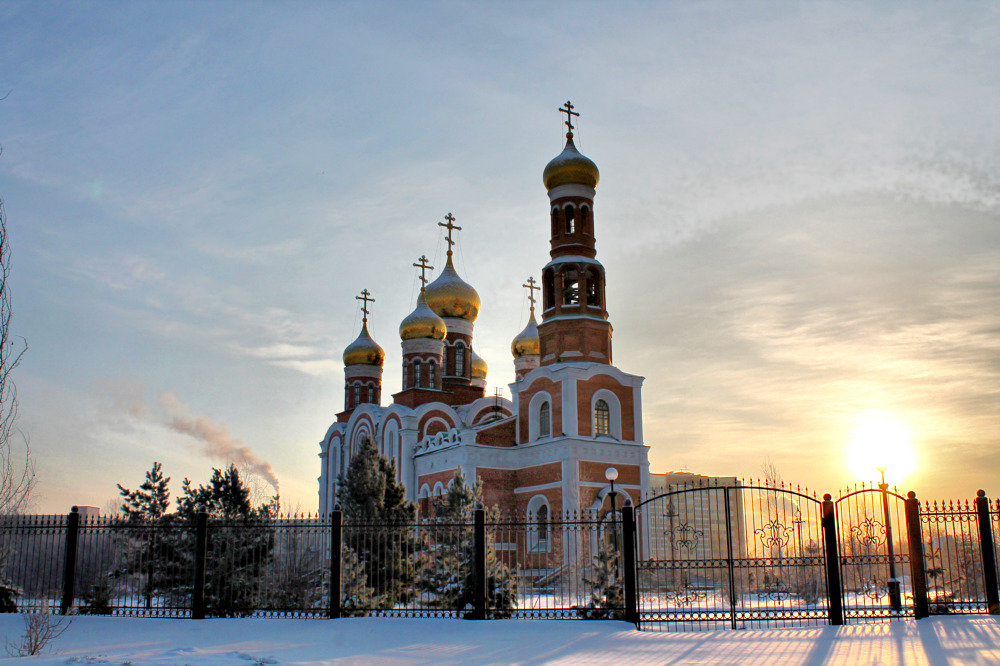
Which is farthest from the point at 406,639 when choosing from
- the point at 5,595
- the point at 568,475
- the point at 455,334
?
the point at 455,334

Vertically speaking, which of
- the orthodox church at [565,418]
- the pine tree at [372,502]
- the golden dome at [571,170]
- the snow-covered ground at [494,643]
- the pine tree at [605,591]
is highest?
the golden dome at [571,170]

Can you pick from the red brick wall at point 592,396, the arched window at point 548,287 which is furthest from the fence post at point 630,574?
the arched window at point 548,287

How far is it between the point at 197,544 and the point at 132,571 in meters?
2.36

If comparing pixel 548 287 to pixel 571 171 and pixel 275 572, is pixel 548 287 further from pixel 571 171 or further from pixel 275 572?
pixel 275 572

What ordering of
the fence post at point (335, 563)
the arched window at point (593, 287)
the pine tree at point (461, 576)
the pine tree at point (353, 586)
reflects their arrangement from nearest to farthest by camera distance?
the fence post at point (335, 563)
the pine tree at point (353, 586)
the pine tree at point (461, 576)
the arched window at point (593, 287)

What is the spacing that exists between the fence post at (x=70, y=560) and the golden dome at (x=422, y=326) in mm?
24979

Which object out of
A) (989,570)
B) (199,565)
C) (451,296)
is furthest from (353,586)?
(451,296)

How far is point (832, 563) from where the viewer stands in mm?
12664

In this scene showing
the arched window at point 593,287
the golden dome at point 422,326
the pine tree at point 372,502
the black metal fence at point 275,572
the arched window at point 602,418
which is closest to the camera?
the black metal fence at point 275,572

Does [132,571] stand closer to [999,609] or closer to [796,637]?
[796,637]

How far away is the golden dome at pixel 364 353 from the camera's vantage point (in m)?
45.1

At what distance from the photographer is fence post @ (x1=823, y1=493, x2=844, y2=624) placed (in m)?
12.5

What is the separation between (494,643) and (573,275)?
65.8ft

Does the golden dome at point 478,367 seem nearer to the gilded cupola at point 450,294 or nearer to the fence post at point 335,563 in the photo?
the gilded cupola at point 450,294
